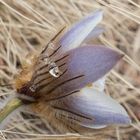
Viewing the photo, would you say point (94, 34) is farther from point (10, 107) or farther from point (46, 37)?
point (46, 37)

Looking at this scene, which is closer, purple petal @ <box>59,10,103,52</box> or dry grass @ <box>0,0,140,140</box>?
purple petal @ <box>59,10,103,52</box>

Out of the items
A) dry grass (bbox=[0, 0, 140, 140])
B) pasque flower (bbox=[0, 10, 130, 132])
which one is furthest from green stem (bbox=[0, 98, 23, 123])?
dry grass (bbox=[0, 0, 140, 140])

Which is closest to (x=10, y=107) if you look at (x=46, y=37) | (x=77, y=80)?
(x=77, y=80)

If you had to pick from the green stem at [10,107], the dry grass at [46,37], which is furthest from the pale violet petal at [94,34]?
the dry grass at [46,37]

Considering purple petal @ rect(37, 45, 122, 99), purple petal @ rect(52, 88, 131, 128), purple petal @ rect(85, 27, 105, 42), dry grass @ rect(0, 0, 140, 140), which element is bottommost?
purple petal @ rect(52, 88, 131, 128)

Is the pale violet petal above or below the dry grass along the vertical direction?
below

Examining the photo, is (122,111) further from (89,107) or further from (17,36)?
(17,36)

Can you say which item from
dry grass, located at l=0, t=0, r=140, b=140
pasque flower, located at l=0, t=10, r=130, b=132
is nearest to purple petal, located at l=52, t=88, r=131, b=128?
pasque flower, located at l=0, t=10, r=130, b=132

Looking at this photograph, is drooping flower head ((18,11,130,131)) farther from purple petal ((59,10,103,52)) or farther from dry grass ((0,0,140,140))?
dry grass ((0,0,140,140))

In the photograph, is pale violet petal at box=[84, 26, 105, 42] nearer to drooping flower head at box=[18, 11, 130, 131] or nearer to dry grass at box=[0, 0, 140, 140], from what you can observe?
drooping flower head at box=[18, 11, 130, 131]
